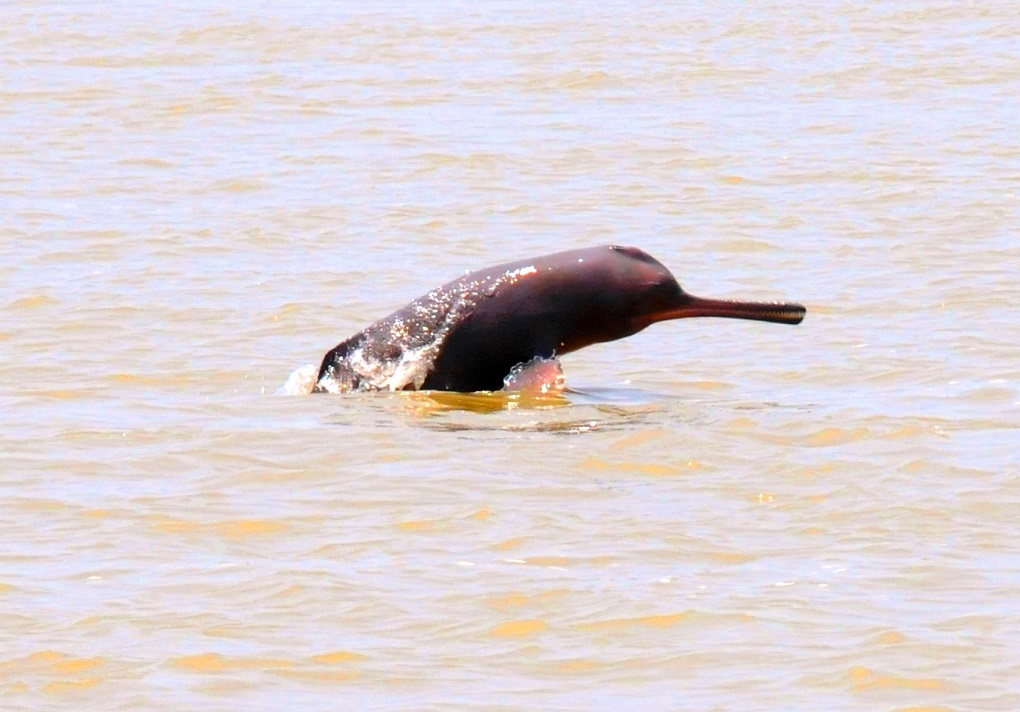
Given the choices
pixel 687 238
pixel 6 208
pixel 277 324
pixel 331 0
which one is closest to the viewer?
pixel 277 324

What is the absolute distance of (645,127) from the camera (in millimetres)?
24766

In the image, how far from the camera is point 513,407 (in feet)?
40.0

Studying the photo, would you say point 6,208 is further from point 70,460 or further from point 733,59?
point 733,59

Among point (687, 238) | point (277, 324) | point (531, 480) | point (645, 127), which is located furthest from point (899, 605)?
point (645, 127)

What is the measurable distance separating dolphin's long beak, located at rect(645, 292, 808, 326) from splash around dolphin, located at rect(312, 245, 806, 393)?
0.01 m

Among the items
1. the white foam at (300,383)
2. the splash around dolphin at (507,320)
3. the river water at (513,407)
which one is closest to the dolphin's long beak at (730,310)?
the splash around dolphin at (507,320)

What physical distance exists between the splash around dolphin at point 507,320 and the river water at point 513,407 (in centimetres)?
31

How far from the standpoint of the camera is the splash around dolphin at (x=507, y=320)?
12.6 m

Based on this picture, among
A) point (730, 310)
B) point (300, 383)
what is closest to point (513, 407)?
point (300, 383)

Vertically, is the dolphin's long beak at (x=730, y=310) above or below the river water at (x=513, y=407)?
above

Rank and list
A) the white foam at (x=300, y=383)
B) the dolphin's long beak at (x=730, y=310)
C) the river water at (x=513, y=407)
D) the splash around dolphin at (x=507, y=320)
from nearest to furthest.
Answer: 1. the river water at (x=513, y=407)
2. the splash around dolphin at (x=507, y=320)
3. the dolphin's long beak at (x=730, y=310)
4. the white foam at (x=300, y=383)

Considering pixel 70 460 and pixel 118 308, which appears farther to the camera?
pixel 118 308

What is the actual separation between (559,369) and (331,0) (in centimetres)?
2640

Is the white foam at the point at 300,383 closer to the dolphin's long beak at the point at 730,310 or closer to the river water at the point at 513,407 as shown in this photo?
the river water at the point at 513,407
